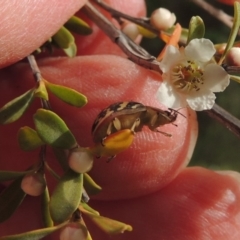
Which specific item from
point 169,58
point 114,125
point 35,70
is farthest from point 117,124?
point 35,70

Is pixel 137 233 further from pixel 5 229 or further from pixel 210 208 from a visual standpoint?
pixel 5 229

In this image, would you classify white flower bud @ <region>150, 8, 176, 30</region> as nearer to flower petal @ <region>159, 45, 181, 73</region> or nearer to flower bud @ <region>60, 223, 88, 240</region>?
flower petal @ <region>159, 45, 181, 73</region>

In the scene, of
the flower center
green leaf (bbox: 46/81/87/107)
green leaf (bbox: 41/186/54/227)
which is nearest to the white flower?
the flower center

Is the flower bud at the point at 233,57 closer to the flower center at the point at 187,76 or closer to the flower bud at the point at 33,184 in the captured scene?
the flower center at the point at 187,76

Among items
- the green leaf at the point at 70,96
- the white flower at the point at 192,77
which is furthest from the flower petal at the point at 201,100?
the green leaf at the point at 70,96

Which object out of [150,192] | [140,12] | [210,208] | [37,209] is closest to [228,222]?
[210,208]

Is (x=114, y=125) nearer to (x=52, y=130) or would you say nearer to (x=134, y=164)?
(x=52, y=130)
